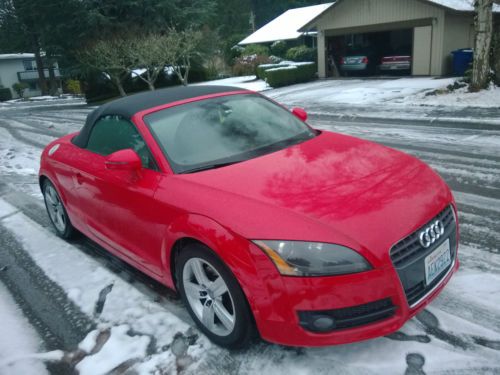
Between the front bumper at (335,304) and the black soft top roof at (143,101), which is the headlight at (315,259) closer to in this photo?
the front bumper at (335,304)

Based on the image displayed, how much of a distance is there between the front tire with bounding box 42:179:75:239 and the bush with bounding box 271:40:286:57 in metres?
33.3

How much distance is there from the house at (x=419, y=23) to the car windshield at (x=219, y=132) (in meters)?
18.9

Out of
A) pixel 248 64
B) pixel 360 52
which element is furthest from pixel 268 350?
pixel 248 64

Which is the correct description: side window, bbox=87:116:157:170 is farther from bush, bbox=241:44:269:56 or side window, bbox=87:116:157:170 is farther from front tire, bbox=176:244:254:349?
bush, bbox=241:44:269:56

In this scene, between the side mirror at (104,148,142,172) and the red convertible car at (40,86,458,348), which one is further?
the side mirror at (104,148,142,172)

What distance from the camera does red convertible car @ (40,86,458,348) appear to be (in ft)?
7.53

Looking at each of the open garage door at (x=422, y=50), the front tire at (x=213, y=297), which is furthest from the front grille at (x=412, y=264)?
the open garage door at (x=422, y=50)

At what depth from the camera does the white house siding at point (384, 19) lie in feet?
65.4

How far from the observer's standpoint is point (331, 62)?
25.6 m

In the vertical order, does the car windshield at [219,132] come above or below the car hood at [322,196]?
above

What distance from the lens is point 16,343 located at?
315 centimetres

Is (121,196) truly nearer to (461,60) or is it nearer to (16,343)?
(16,343)

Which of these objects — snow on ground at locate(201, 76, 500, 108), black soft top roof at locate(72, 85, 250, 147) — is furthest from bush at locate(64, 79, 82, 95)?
black soft top roof at locate(72, 85, 250, 147)

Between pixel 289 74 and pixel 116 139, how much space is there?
2141 cm
